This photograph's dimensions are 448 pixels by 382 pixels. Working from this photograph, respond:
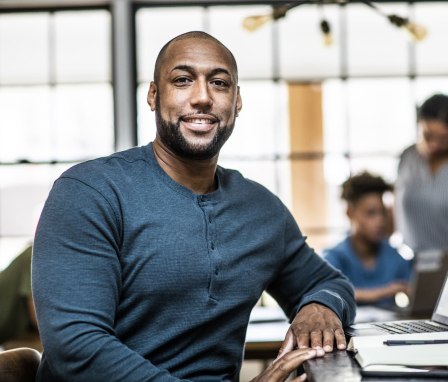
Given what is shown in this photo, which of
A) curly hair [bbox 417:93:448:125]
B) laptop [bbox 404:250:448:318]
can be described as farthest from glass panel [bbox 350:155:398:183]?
laptop [bbox 404:250:448:318]

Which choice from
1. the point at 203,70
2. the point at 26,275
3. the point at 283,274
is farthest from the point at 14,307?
the point at 203,70

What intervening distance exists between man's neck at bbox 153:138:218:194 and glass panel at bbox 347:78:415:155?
3115 mm

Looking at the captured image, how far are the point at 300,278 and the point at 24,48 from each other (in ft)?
11.0

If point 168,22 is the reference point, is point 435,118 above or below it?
below

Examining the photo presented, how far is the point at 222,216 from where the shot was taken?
65.6 inches

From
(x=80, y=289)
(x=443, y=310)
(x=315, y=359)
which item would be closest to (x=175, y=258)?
(x=80, y=289)

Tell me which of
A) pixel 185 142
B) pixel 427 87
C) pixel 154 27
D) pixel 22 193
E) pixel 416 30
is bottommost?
pixel 22 193

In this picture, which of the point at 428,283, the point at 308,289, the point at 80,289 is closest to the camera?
the point at 80,289

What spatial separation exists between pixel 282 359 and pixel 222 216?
36cm

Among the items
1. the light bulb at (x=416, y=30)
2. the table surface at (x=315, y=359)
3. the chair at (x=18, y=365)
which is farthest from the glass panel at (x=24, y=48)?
the chair at (x=18, y=365)

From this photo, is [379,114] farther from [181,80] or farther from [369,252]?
[181,80]

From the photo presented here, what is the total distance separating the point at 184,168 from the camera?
1.67 m

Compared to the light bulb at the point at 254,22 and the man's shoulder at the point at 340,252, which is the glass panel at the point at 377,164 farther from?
the light bulb at the point at 254,22

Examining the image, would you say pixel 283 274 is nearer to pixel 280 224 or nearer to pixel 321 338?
pixel 280 224
